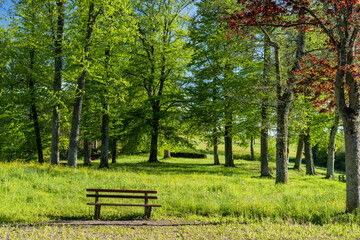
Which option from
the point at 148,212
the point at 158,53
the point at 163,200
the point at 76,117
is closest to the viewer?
the point at 148,212

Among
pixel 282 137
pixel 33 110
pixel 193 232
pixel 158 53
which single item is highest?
pixel 158 53

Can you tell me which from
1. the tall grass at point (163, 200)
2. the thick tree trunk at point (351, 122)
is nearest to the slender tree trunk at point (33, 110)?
the tall grass at point (163, 200)

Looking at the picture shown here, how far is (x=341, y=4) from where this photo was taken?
22.0ft

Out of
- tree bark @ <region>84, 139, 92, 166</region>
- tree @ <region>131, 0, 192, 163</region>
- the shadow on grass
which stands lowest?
the shadow on grass

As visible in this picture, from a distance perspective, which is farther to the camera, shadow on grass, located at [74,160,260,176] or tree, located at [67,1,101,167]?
shadow on grass, located at [74,160,260,176]

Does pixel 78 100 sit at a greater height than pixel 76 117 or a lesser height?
greater

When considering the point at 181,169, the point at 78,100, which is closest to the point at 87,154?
the point at 181,169

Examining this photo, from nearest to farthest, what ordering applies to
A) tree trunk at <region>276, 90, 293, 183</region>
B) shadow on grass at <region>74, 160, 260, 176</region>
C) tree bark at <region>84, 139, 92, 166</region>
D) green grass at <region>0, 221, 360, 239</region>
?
green grass at <region>0, 221, 360, 239</region>, tree trunk at <region>276, 90, 293, 183</region>, shadow on grass at <region>74, 160, 260, 176</region>, tree bark at <region>84, 139, 92, 166</region>

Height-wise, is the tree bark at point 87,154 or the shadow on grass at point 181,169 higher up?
the tree bark at point 87,154

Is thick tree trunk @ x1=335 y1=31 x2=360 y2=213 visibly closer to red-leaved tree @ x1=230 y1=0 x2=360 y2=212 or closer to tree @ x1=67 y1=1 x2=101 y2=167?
red-leaved tree @ x1=230 y1=0 x2=360 y2=212

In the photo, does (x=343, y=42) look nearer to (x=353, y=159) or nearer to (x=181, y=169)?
(x=353, y=159)

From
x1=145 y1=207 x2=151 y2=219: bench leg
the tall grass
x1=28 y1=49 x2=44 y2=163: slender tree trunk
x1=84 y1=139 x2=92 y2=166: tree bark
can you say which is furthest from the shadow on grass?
x1=145 y1=207 x2=151 y2=219: bench leg

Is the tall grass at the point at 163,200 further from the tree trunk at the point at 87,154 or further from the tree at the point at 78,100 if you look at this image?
the tree trunk at the point at 87,154

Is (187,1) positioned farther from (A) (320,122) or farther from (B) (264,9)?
(B) (264,9)
